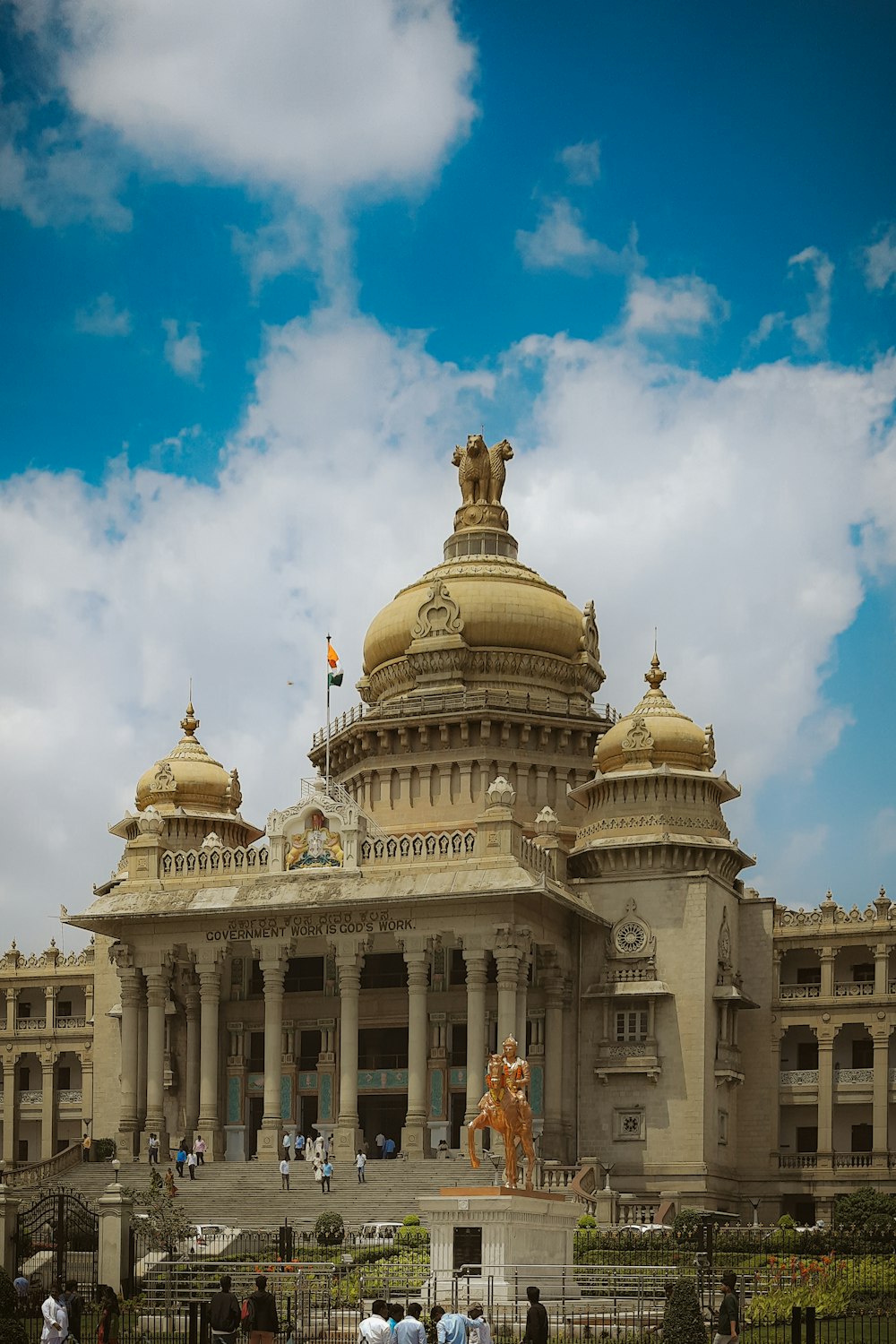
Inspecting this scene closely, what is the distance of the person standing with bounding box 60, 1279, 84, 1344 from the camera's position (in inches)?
1484

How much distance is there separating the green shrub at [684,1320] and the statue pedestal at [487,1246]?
676cm

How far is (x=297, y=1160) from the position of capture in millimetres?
66688

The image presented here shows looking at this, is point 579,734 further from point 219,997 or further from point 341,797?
point 219,997

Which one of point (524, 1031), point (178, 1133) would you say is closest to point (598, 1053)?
point (524, 1031)

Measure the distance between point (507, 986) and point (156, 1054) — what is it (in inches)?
476

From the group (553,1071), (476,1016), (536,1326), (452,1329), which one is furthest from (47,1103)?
(452,1329)

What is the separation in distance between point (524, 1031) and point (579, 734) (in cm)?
1465

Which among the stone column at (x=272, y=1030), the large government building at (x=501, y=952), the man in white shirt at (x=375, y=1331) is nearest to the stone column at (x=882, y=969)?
the large government building at (x=501, y=952)

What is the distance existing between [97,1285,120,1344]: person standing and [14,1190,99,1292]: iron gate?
6.16 meters

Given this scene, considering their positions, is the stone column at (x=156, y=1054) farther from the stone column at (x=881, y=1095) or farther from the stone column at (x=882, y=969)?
the stone column at (x=882, y=969)

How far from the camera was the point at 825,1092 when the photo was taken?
2874 inches

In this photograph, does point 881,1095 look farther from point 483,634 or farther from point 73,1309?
point 73,1309

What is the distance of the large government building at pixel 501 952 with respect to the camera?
66.9 metres

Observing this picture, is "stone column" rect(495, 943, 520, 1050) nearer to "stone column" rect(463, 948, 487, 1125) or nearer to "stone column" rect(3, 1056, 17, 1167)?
"stone column" rect(463, 948, 487, 1125)
